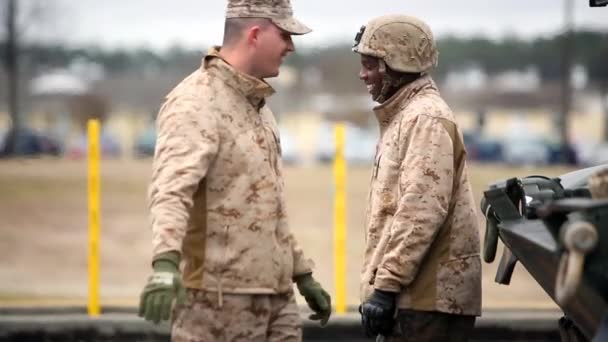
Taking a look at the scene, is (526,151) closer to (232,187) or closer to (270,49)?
(270,49)

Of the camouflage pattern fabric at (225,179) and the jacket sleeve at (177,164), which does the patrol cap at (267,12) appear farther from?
the jacket sleeve at (177,164)

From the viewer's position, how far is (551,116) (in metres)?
64.4

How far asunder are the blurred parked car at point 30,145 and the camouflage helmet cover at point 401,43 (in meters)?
31.8

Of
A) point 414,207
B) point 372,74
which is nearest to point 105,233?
point 372,74

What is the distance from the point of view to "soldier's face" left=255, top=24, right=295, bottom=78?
5586mm

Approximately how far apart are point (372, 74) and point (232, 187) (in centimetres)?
112

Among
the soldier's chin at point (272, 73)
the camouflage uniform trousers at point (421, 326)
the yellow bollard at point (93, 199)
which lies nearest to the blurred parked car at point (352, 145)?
the yellow bollard at point (93, 199)

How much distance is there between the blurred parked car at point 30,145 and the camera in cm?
3850

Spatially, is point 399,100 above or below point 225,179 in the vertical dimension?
above

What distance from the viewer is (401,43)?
20.1ft

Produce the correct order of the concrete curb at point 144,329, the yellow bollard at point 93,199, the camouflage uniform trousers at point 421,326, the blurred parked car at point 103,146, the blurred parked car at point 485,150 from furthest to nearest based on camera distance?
the blurred parked car at point 485,150 → the blurred parked car at point 103,146 → the yellow bollard at point 93,199 → the concrete curb at point 144,329 → the camouflage uniform trousers at point 421,326

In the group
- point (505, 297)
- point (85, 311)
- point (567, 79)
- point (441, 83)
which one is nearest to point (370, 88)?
point (85, 311)

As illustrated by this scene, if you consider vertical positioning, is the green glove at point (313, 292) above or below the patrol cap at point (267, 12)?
below

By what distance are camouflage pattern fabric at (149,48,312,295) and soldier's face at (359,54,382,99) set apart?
792 mm
